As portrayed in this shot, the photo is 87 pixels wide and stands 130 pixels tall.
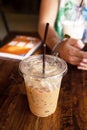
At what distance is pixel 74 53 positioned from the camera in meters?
1.00

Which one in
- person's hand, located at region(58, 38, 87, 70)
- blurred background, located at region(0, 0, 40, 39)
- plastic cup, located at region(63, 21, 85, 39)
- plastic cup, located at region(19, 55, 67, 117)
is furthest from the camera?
blurred background, located at region(0, 0, 40, 39)

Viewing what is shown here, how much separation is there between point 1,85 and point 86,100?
1.08 ft

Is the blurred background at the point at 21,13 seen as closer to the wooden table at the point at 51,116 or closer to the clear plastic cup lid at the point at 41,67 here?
the wooden table at the point at 51,116

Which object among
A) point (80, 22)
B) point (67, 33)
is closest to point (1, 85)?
point (67, 33)

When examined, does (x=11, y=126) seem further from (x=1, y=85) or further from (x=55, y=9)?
(x=55, y=9)

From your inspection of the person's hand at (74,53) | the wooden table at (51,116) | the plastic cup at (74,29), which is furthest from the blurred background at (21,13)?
the wooden table at (51,116)

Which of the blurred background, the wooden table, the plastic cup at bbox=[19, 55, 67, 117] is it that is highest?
the plastic cup at bbox=[19, 55, 67, 117]

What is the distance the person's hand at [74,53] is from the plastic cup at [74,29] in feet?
0.56

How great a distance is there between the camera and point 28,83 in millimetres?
636

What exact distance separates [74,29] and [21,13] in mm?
2198

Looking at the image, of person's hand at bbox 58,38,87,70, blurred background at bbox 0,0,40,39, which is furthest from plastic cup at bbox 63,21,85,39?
blurred background at bbox 0,0,40,39

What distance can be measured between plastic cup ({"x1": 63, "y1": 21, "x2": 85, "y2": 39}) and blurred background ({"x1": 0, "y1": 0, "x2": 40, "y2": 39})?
1953mm

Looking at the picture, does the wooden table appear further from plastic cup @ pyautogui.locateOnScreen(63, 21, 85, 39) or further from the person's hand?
plastic cup @ pyautogui.locateOnScreen(63, 21, 85, 39)

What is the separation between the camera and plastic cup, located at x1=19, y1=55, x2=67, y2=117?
24.1 inches
